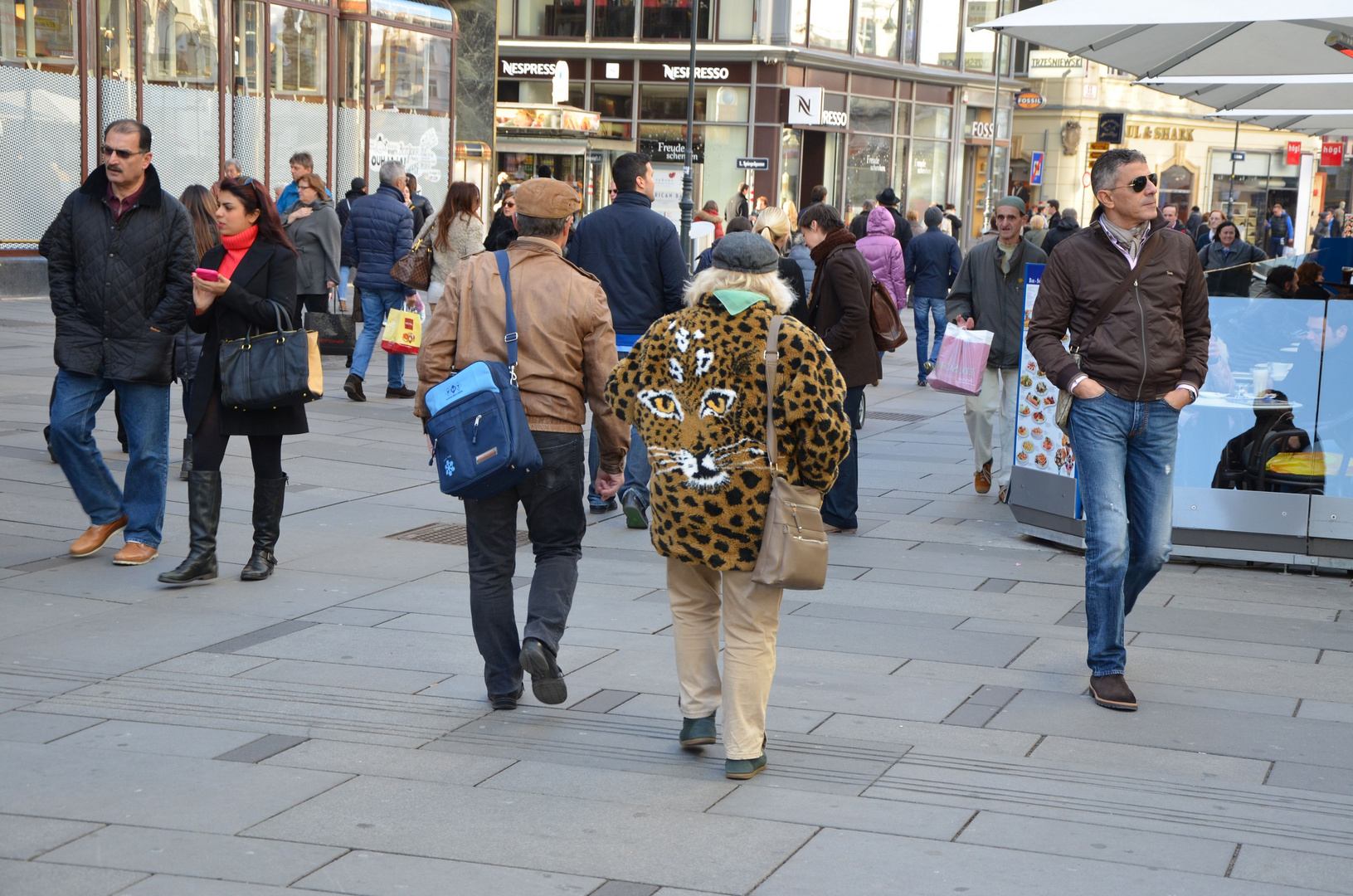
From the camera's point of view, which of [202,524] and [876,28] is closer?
[202,524]

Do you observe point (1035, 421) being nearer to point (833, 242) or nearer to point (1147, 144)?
point (833, 242)

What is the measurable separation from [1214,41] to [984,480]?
303 centimetres


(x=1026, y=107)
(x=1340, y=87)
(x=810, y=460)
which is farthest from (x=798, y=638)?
(x=1026, y=107)

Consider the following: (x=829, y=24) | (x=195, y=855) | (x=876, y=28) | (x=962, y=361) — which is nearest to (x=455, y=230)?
(x=962, y=361)

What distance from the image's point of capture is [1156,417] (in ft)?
17.9

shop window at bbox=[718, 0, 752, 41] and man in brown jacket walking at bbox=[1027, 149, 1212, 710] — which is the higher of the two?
shop window at bbox=[718, 0, 752, 41]

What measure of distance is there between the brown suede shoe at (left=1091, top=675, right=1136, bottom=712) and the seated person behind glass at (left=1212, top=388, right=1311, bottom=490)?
2.88 meters

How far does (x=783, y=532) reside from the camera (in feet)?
14.5

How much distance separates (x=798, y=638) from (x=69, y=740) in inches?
111

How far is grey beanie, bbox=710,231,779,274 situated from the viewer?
4.58m

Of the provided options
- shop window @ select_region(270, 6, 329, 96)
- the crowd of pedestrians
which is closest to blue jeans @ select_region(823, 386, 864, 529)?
the crowd of pedestrians

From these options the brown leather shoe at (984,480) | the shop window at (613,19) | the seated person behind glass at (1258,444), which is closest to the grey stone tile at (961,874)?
the seated person behind glass at (1258,444)

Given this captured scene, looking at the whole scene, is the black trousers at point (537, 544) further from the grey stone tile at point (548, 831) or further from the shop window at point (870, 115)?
the shop window at point (870, 115)

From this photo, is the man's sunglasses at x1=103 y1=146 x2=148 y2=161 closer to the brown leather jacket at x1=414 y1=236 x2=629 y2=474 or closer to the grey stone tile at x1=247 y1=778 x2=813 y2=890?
the brown leather jacket at x1=414 y1=236 x2=629 y2=474
